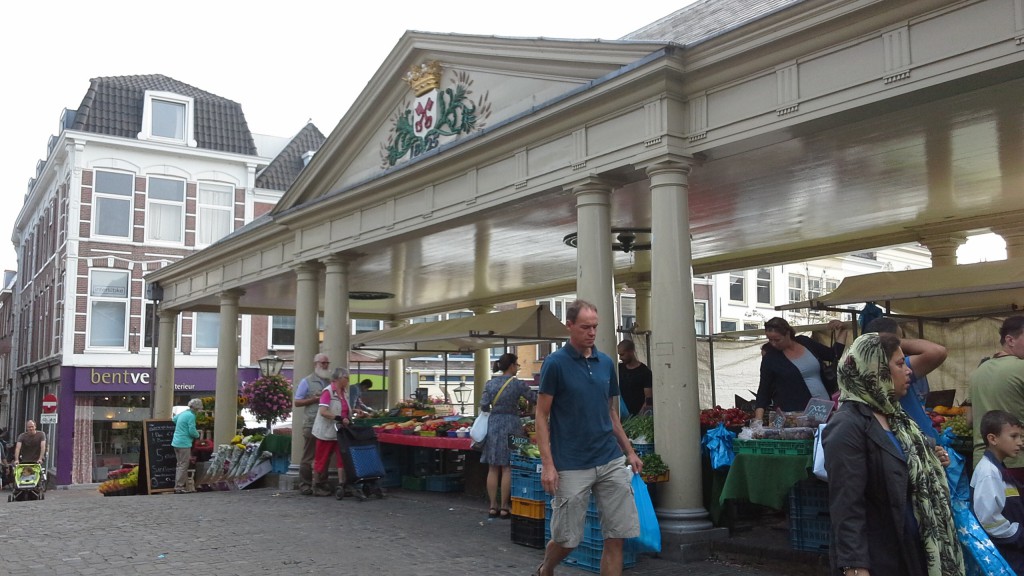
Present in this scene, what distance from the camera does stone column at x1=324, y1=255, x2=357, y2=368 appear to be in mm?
13648

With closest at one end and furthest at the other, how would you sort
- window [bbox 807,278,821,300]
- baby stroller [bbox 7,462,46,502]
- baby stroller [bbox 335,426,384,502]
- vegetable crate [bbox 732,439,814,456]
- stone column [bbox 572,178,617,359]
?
1. vegetable crate [bbox 732,439,814,456]
2. stone column [bbox 572,178,617,359]
3. baby stroller [bbox 335,426,384,502]
4. baby stroller [bbox 7,462,46,502]
5. window [bbox 807,278,821,300]

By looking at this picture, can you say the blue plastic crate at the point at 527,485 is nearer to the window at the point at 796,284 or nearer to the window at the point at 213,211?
the window at the point at 213,211

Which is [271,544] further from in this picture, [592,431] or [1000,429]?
[1000,429]

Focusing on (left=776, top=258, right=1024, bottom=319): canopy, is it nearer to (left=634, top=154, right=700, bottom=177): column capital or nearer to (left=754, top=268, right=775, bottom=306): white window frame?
(left=634, top=154, right=700, bottom=177): column capital

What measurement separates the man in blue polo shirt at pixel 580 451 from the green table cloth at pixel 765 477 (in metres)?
1.81

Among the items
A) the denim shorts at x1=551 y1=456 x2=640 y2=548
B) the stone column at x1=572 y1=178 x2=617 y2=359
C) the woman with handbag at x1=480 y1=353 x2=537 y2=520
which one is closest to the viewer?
the denim shorts at x1=551 y1=456 x2=640 y2=548

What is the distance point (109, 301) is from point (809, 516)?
29130mm

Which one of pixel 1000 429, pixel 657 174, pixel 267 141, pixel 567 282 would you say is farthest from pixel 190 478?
pixel 267 141

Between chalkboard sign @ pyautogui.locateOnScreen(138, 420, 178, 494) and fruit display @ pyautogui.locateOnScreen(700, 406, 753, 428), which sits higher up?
fruit display @ pyautogui.locateOnScreen(700, 406, 753, 428)

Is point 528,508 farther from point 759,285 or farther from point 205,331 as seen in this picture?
point 759,285

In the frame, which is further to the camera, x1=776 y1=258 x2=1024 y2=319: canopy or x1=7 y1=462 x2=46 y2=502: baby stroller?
x1=7 y1=462 x2=46 y2=502: baby stroller

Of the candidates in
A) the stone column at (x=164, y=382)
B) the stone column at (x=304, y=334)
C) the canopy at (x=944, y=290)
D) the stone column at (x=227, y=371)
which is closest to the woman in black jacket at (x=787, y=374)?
the canopy at (x=944, y=290)

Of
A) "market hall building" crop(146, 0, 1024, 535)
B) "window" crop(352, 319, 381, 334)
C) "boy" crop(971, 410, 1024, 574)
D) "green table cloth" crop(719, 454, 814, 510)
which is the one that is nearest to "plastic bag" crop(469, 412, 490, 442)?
"market hall building" crop(146, 0, 1024, 535)

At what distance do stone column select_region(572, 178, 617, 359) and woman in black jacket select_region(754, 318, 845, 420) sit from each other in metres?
1.59
